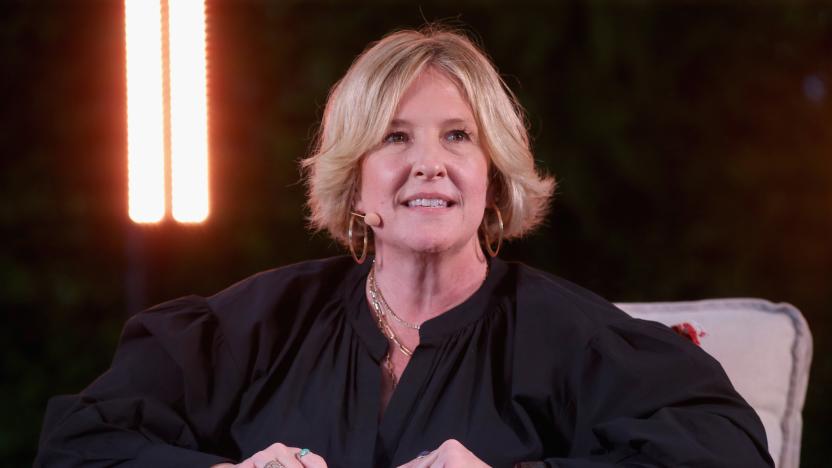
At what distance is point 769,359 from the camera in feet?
7.23

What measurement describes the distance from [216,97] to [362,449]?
1.70 metres

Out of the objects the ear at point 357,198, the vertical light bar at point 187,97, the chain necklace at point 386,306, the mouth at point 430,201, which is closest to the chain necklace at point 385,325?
the chain necklace at point 386,306

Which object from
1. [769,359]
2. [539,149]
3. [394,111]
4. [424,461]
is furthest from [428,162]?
[539,149]

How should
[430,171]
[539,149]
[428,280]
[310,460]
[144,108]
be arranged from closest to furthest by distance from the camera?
1. [310,460]
2. [430,171]
3. [428,280]
4. [144,108]
5. [539,149]

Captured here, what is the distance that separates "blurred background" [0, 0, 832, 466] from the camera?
10.2 feet

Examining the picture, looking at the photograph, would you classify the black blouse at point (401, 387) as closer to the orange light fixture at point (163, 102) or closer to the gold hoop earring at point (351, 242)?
the gold hoop earring at point (351, 242)

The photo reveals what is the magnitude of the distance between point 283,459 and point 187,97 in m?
1.30

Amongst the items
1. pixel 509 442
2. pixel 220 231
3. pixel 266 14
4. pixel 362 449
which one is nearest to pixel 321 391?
pixel 362 449

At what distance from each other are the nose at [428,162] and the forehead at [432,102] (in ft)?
0.18

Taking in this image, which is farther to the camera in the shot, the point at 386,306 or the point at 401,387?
the point at 386,306

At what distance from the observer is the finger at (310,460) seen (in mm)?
1671

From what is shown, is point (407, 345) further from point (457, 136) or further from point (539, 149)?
point (539, 149)

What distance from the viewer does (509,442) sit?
1757mm

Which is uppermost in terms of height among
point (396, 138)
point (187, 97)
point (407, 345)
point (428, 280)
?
point (187, 97)
